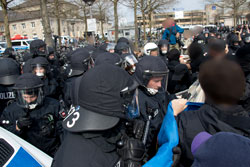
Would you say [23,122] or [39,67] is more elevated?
[39,67]

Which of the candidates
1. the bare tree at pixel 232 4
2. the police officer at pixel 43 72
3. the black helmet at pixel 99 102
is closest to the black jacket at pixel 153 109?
the black helmet at pixel 99 102

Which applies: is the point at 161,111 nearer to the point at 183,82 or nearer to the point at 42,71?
the point at 183,82

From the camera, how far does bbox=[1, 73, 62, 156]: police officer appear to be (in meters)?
2.85

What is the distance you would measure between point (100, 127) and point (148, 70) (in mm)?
1602

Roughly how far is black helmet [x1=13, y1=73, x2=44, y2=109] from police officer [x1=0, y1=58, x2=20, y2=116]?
985 mm

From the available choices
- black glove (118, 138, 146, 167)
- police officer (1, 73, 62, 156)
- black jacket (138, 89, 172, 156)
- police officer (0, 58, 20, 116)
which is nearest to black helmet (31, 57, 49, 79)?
police officer (0, 58, 20, 116)

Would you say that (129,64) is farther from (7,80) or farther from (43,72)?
(7,80)

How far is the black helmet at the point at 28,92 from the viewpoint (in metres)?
2.86

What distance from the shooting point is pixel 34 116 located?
290 centimetres

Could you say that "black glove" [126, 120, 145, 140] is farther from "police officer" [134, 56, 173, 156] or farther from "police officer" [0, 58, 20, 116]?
"police officer" [0, 58, 20, 116]

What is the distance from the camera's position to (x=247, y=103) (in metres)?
2.55

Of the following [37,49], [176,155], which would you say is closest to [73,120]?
[176,155]

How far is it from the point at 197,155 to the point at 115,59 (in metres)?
2.95

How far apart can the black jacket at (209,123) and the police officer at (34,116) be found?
188 cm
